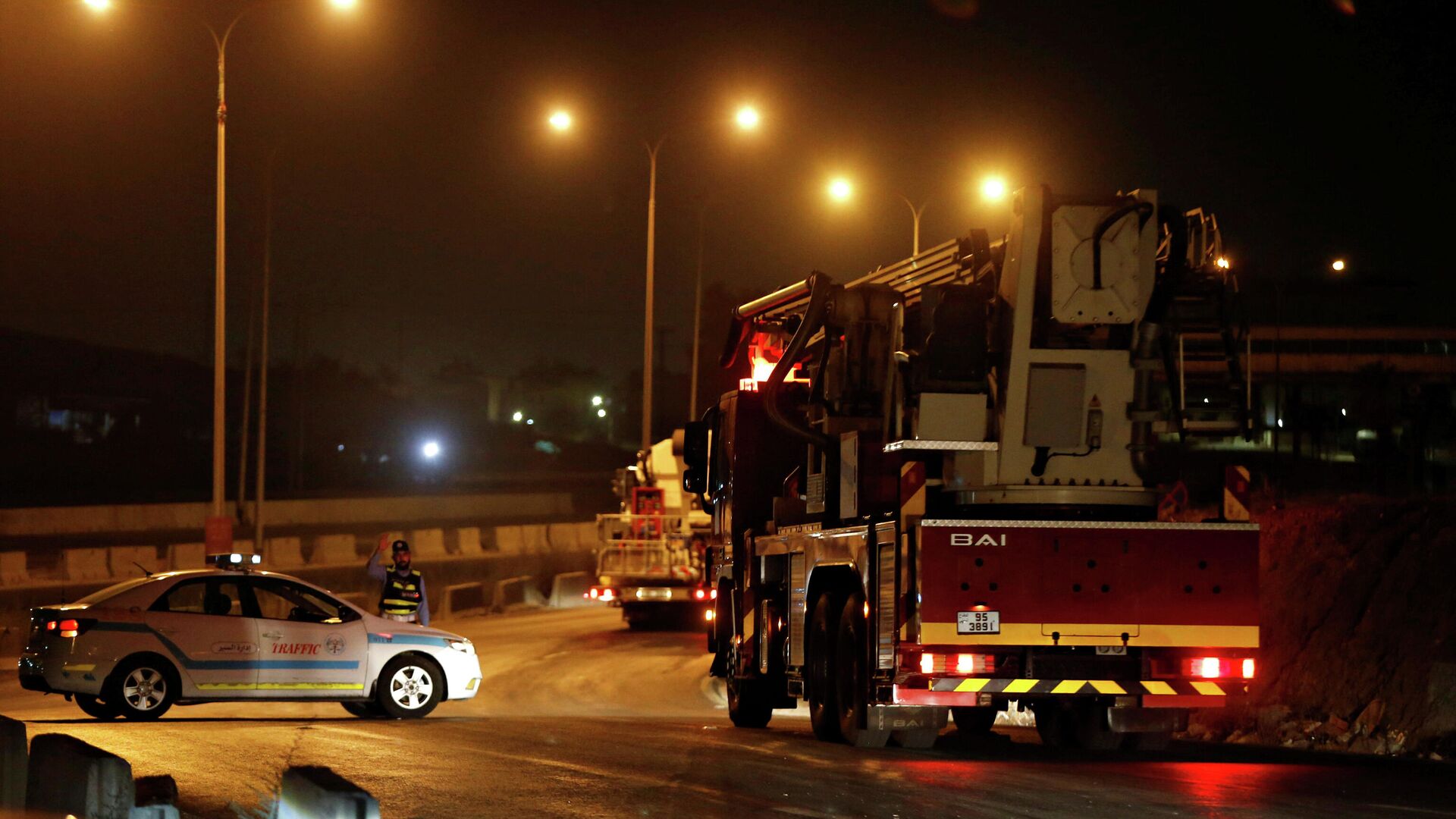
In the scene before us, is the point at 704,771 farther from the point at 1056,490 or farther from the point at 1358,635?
the point at 1358,635

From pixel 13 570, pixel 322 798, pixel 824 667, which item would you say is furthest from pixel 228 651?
pixel 13 570

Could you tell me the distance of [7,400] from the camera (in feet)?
286

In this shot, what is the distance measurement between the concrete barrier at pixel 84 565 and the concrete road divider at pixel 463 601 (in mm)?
6365

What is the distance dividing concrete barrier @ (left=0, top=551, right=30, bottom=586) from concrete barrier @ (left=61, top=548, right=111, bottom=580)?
0.72 m

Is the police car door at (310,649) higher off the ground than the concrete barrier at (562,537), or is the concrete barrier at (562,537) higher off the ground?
the concrete barrier at (562,537)

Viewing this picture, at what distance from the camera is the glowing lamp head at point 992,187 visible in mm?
28062

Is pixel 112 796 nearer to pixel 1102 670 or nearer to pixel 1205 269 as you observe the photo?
pixel 1102 670

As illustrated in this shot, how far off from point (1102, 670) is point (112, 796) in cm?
666

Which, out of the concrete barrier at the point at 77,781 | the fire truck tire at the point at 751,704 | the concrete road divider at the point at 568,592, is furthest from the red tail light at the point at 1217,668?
the concrete road divider at the point at 568,592

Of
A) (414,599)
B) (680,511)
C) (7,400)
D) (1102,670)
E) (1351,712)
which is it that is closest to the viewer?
(1102,670)

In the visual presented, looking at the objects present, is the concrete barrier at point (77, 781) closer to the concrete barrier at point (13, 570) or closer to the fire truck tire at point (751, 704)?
the fire truck tire at point (751, 704)

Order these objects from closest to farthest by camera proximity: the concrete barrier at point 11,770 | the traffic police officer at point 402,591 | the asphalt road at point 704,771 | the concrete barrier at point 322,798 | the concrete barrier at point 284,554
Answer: the concrete barrier at point 322,798
the concrete barrier at point 11,770
the asphalt road at point 704,771
the traffic police officer at point 402,591
the concrete barrier at point 284,554

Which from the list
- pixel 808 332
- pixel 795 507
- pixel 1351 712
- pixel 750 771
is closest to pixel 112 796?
pixel 750 771

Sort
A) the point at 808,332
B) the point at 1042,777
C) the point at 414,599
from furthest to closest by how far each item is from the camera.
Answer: the point at 414,599 → the point at 808,332 → the point at 1042,777
